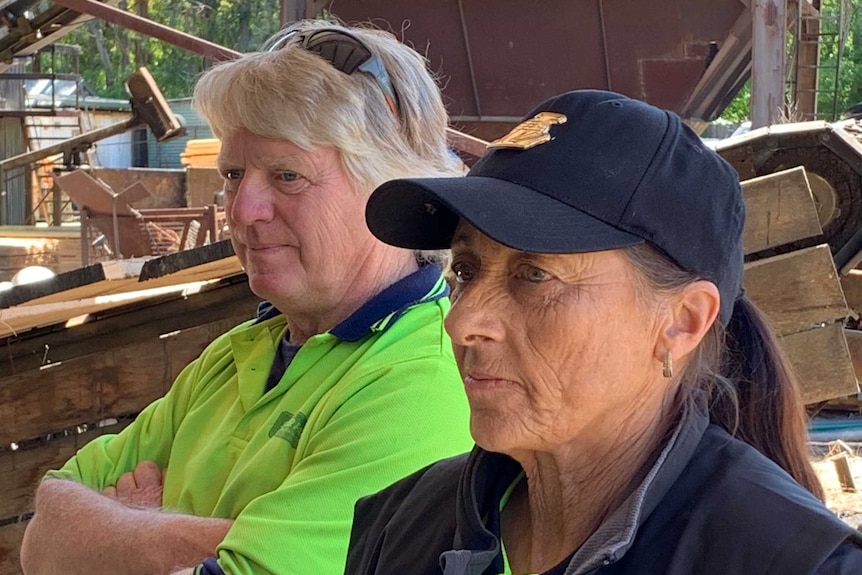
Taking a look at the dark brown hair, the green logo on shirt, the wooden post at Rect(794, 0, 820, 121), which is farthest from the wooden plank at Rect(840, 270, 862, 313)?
the wooden post at Rect(794, 0, 820, 121)

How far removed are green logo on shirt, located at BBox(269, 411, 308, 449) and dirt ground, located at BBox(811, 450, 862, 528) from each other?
1.93 metres

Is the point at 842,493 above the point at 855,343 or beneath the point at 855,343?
beneath

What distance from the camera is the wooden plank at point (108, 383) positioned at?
3.27 meters

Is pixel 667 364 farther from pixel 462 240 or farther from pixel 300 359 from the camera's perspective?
pixel 300 359

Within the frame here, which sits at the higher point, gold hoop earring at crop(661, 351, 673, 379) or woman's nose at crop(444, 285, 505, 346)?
woman's nose at crop(444, 285, 505, 346)

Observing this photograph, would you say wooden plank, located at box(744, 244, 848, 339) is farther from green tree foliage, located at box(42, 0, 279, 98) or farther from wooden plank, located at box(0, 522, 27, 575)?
green tree foliage, located at box(42, 0, 279, 98)

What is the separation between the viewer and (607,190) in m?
1.24

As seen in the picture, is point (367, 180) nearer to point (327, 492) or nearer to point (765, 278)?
point (327, 492)

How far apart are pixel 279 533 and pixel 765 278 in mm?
1692

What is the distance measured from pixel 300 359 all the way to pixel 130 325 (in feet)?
4.40

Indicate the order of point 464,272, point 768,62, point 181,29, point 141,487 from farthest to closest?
point 181,29, point 768,62, point 141,487, point 464,272

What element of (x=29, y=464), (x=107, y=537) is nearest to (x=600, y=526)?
(x=107, y=537)

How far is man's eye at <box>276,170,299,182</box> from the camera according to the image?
220 centimetres

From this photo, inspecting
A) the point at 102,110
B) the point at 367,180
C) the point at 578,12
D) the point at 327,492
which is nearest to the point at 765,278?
the point at 367,180
